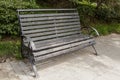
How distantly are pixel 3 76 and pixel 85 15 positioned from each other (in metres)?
4.58

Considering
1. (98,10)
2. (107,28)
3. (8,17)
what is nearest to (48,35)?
(8,17)

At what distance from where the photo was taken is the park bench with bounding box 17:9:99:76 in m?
3.80

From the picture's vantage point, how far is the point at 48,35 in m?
4.49

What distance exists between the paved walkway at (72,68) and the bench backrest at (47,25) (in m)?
0.54

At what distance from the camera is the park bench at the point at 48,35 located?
3.80 metres

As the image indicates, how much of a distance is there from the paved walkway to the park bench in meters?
0.25

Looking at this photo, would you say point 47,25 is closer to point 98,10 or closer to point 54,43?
point 54,43

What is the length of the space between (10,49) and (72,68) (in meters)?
1.46

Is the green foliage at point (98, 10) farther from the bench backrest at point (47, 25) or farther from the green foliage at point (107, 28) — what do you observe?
the bench backrest at point (47, 25)

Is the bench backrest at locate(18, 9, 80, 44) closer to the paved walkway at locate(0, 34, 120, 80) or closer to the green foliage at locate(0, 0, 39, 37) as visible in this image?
the green foliage at locate(0, 0, 39, 37)

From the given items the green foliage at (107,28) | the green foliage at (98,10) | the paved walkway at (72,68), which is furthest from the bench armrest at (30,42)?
the green foliage at (107,28)

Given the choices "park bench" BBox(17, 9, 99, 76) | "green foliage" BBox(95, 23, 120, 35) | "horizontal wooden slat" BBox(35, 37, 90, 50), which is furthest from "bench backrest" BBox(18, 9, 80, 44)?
"green foliage" BBox(95, 23, 120, 35)

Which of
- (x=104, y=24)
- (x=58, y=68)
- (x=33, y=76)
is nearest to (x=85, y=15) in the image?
(x=104, y=24)

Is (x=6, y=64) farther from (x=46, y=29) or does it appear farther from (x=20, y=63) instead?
(x=46, y=29)
